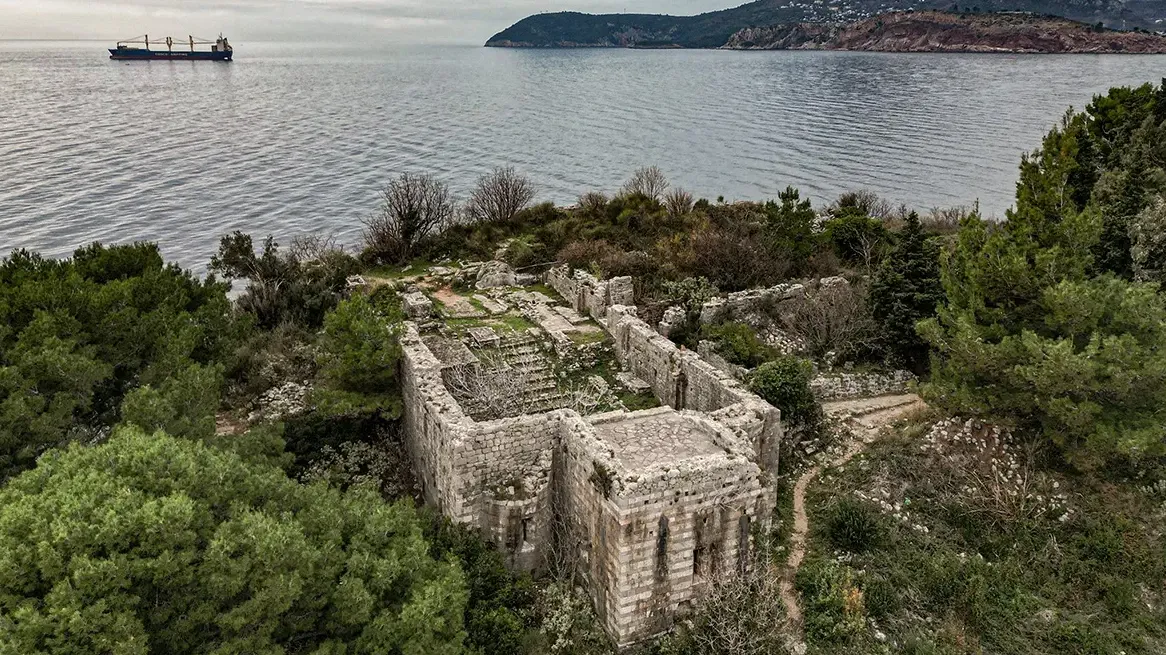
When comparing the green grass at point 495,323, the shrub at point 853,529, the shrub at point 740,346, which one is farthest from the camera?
the green grass at point 495,323

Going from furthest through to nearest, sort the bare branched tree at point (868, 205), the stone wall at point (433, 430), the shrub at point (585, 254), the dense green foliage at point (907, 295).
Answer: the bare branched tree at point (868, 205) → the shrub at point (585, 254) → the dense green foliage at point (907, 295) → the stone wall at point (433, 430)

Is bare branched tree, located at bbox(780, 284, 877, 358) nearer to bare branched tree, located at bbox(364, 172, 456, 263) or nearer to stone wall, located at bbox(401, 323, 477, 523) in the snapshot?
stone wall, located at bbox(401, 323, 477, 523)

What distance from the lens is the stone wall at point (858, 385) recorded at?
74.8ft

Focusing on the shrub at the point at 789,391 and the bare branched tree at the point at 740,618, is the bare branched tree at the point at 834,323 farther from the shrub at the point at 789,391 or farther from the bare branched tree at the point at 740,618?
the bare branched tree at the point at 740,618

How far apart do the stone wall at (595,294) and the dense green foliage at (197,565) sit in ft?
42.6

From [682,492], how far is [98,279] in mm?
13768

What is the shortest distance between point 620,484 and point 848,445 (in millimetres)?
→ 9521

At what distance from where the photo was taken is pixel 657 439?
48.2 feet

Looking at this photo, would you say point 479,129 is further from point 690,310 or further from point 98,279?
point 98,279

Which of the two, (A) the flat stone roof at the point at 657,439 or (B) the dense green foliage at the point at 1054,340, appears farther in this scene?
(B) the dense green foliage at the point at 1054,340

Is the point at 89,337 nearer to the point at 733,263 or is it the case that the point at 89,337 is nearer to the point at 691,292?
the point at 691,292

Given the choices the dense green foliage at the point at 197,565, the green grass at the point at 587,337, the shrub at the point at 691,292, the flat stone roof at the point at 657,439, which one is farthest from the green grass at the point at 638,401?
the dense green foliage at the point at 197,565

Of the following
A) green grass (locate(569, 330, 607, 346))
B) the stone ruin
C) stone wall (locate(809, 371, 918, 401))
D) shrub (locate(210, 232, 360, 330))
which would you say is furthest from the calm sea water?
stone wall (locate(809, 371, 918, 401))

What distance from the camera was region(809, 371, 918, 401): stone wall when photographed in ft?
74.8
